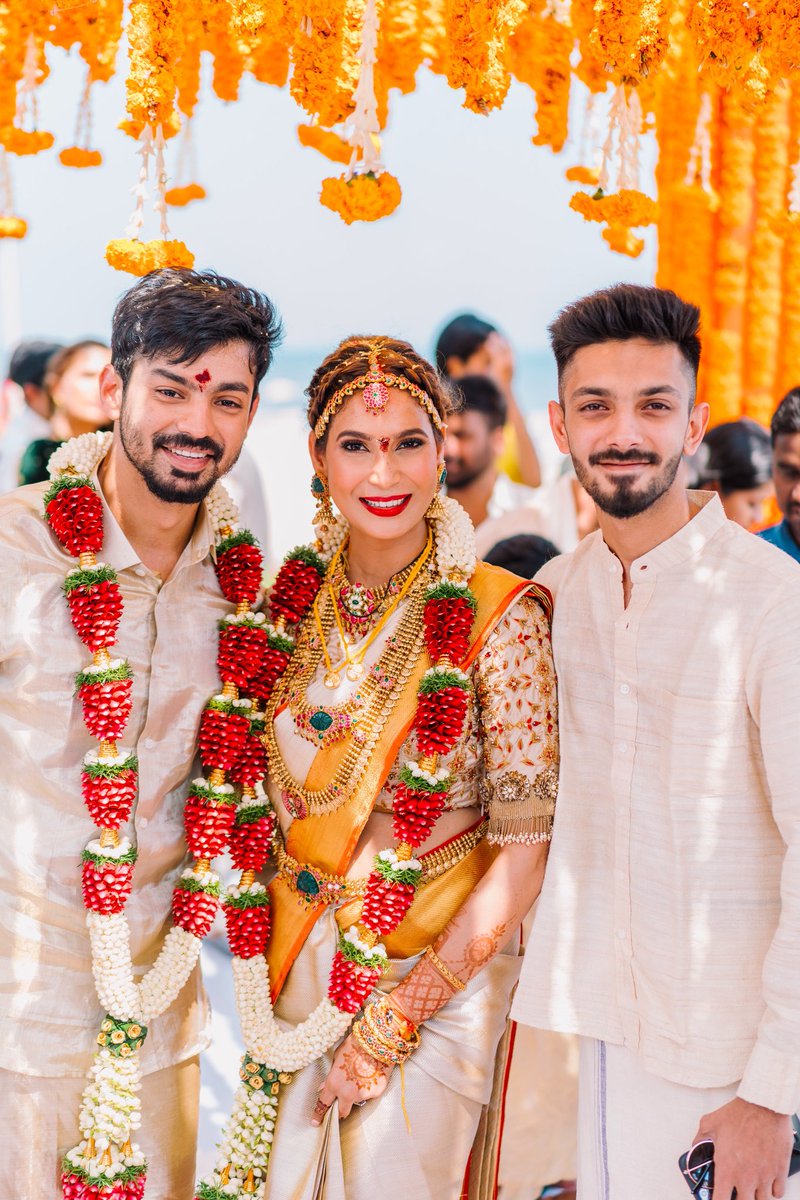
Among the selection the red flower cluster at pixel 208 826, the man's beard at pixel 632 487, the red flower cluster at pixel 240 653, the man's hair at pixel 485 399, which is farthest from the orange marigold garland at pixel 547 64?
the man's hair at pixel 485 399

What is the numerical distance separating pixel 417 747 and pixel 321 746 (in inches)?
8.0

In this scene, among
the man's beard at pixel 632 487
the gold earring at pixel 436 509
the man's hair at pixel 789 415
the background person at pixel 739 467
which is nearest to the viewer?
the man's beard at pixel 632 487

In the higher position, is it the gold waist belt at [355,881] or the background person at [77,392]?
the background person at [77,392]

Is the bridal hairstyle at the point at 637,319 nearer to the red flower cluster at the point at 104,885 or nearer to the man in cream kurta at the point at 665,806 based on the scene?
the man in cream kurta at the point at 665,806

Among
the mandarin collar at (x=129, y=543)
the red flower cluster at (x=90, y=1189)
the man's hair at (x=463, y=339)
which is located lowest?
the red flower cluster at (x=90, y=1189)

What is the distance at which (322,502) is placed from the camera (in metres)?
2.75

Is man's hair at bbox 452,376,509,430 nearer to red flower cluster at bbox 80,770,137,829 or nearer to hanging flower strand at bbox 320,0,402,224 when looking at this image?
hanging flower strand at bbox 320,0,402,224

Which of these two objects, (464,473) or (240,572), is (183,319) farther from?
(464,473)

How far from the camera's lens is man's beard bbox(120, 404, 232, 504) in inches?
96.5

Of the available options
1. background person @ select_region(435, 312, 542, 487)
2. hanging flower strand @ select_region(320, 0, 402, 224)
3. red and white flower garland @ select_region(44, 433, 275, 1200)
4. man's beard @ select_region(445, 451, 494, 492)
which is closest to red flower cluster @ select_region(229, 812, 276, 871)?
red and white flower garland @ select_region(44, 433, 275, 1200)

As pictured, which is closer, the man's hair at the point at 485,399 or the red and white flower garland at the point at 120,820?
the red and white flower garland at the point at 120,820

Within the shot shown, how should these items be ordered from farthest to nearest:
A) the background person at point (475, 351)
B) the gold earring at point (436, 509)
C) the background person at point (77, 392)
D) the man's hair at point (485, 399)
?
the background person at point (475, 351) < the background person at point (77, 392) < the man's hair at point (485, 399) < the gold earring at point (436, 509)

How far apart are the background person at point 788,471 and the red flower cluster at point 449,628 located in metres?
1.25

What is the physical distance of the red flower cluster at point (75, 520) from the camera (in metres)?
2.45
